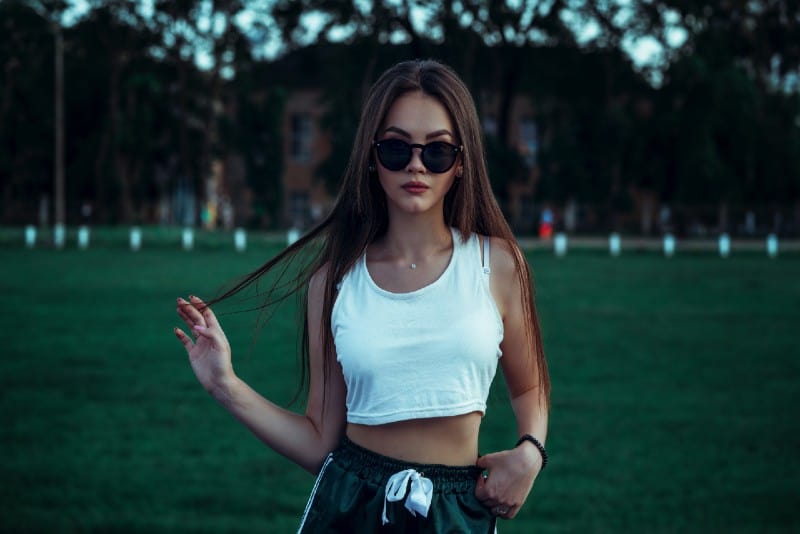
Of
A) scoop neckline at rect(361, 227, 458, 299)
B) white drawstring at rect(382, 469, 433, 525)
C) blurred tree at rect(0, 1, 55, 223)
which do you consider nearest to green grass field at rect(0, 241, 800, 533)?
scoop neckline at rect(361, 227, 458, 299)

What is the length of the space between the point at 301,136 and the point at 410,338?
6436cm

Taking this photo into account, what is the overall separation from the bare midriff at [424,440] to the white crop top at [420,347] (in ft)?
0.13

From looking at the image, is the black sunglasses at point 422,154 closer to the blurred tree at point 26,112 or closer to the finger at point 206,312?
the finger at point 206,312

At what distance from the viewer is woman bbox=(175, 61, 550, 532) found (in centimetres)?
251

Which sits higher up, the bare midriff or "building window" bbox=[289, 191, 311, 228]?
"building window" bbox=[289, 191, 311, 228]

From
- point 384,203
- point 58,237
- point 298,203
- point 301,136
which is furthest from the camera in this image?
point 301,136

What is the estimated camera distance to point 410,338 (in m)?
2.50

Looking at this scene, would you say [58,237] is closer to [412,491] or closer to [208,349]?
[208,349]

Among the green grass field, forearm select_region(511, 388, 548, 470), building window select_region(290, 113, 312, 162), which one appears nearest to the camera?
forearm select_region(511, 388, 548, 470)

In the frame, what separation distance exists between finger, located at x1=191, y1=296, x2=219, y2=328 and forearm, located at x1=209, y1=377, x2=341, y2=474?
0.46ft

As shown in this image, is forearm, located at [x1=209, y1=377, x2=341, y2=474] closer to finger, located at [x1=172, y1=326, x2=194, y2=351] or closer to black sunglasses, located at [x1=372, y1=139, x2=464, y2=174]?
finger, located at [x1=172, y1=326, x2=194, y2=351]

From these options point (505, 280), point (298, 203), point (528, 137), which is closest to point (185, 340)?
point (505, 280)

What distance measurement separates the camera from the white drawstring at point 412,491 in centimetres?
243

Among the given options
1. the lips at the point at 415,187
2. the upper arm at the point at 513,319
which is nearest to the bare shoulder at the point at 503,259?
the upper arm at the point at 513,319
